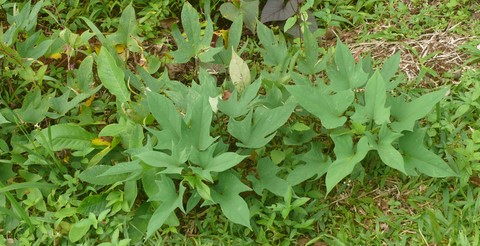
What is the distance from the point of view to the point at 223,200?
7.64 ft

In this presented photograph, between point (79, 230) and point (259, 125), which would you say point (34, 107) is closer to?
point (79, 230)

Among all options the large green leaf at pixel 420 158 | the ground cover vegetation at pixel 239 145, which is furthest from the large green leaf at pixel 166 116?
the large green leaf at pixel 420 158

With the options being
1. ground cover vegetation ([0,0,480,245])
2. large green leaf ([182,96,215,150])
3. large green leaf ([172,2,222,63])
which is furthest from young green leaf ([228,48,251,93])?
large green leaf ([182,96,215,150])

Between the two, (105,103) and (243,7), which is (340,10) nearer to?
(243,7)

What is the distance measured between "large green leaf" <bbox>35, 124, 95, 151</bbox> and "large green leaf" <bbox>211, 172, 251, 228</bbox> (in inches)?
26.0

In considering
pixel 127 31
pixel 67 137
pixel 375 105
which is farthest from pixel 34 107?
pixel 375 105

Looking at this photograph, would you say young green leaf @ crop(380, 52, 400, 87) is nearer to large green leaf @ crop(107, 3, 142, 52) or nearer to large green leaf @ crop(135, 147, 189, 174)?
large green leaf @ crop(135, 147, 189, 174)

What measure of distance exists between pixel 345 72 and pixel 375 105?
0.26 meters

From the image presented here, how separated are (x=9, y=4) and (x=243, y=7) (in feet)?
3.95

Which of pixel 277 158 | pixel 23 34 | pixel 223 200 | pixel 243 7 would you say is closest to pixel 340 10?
pixel 243 7

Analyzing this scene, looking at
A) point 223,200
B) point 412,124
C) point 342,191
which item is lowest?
point 342,191

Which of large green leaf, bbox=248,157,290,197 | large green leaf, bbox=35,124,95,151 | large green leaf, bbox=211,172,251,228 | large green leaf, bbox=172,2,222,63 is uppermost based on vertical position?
large green leaf, bbox=172,2,222,63

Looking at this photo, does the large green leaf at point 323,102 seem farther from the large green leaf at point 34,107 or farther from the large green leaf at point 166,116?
the large green leaf at point 34,107

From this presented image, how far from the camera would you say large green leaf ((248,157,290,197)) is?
7.94ft
